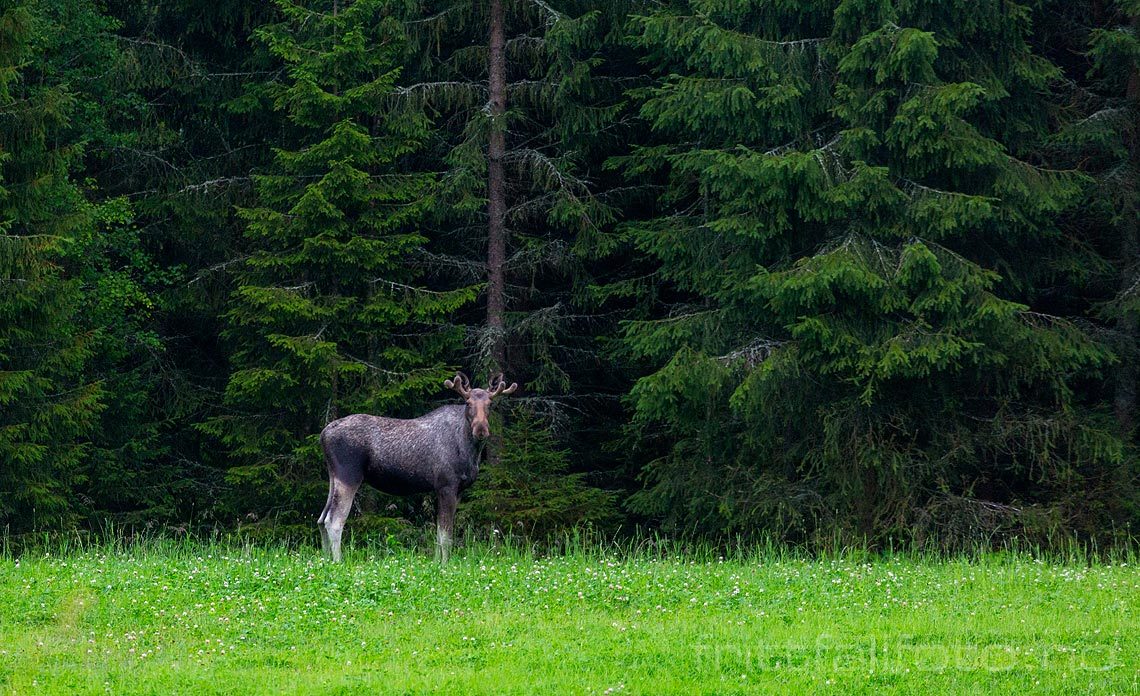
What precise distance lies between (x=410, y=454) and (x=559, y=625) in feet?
16.4

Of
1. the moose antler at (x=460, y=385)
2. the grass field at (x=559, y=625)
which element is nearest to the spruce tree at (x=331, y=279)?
the moose antler at (x=460, y=385)

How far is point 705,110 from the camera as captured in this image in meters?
18.9

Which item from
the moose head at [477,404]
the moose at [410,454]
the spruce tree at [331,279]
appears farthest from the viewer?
the spruce tree at [331,279]

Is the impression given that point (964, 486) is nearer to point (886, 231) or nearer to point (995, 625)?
point (886, 231)

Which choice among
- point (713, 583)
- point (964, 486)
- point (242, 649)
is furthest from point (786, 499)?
point (242, 649)

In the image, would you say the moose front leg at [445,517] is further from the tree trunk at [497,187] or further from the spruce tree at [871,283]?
the tree trunk at [497,187]

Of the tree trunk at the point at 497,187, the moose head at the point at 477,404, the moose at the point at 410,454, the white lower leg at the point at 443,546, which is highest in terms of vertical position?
the tree trunk at the point at 497,187

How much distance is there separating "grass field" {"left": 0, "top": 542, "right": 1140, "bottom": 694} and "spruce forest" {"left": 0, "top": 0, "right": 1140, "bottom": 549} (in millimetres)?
4193

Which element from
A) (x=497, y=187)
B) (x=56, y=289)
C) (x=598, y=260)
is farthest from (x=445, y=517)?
(x=598, y=260)

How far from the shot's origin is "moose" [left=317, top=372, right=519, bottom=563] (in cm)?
1562

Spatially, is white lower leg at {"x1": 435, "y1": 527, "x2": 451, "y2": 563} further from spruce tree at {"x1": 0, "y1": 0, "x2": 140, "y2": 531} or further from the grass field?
spruce tree at {"x1": 0, "y1": 0, "x2": 140, "y2": 531}

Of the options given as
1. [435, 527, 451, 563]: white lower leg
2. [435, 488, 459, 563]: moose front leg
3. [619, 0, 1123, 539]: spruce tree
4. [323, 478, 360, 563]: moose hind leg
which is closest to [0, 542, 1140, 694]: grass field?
[435, 527, 451, 563]: white lower leg

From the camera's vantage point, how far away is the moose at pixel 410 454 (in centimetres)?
1562

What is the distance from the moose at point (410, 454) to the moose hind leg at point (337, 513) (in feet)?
0.04
